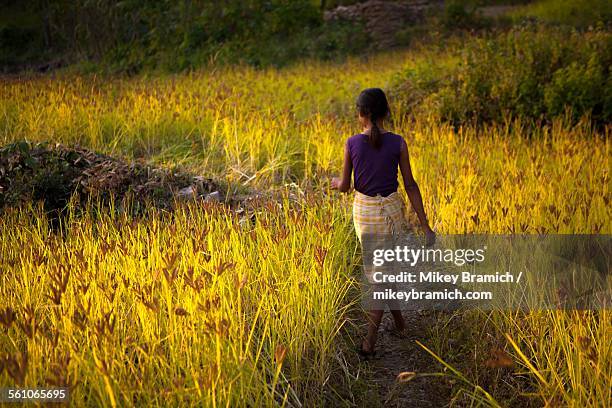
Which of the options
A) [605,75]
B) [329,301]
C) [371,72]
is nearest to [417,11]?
[371,72]

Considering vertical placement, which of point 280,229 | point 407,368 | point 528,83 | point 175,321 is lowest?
point 407,368

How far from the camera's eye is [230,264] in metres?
2.54

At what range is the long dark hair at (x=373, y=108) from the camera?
120 inches

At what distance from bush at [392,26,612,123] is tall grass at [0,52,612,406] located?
46 centimetres

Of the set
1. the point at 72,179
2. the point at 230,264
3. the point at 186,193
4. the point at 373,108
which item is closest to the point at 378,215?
the point at 373,108

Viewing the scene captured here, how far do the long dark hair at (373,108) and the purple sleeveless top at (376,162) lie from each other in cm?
5

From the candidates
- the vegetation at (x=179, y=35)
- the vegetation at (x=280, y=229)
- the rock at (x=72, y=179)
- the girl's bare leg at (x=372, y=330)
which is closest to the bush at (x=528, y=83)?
the vegetation at (x=280, y=229)

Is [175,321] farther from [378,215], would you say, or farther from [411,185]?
[411,185]

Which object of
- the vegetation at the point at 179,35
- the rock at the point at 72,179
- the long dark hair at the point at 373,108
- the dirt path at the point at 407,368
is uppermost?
the vegetation at the point at 179,35

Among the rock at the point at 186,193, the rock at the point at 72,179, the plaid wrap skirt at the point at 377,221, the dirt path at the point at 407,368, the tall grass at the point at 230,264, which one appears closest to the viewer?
the tall grass at the point at 230,264

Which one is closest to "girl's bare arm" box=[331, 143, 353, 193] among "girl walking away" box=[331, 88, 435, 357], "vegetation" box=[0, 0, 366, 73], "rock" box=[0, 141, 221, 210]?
"girl walking away" box=[331, 88, 435, 357]

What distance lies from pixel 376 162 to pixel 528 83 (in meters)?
5.44

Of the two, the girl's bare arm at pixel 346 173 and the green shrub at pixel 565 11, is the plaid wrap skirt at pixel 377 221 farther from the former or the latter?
the green shrub at pixel 565 11

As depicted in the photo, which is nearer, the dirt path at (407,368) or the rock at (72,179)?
the dirt path at (407,368)
